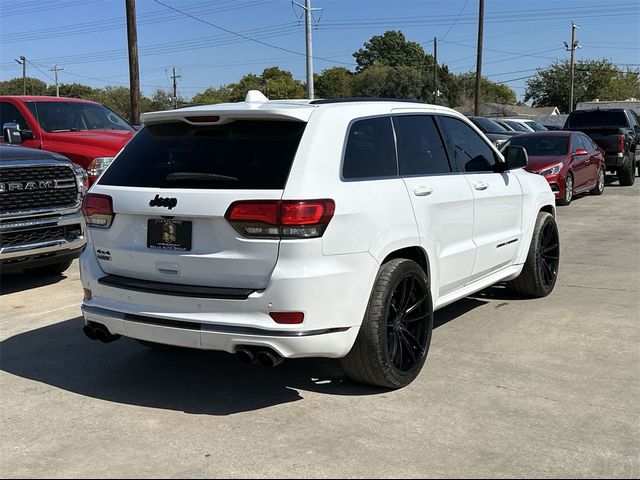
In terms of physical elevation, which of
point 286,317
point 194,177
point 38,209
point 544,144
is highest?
point 544,144

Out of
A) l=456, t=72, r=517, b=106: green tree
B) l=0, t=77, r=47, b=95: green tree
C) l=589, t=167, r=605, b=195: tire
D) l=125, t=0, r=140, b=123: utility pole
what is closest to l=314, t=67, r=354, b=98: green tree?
l=456, t=72, r=517, b=106: green tree

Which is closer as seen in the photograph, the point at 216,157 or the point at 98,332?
the point at 216,157

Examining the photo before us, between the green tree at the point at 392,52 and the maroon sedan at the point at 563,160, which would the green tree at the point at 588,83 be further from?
the maroon sedan at the point at 563,160

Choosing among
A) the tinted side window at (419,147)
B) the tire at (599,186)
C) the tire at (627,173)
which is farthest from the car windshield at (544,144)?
the tinted side window at (419,147)

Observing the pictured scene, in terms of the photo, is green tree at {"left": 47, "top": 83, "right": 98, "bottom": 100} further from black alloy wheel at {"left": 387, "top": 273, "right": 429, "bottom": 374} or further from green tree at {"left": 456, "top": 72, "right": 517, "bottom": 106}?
black alloy wheel at {"left": 387, "top": 273, "right": 429, "bottom": 374}

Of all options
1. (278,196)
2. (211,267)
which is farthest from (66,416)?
(278,196)

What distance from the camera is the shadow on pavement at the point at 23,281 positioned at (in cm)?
741

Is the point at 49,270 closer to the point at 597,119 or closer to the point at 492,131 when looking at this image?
the point at 597,119

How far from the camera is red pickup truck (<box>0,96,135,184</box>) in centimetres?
905

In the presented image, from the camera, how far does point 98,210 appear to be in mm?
4262

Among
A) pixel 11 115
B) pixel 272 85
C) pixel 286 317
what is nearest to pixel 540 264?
pixel 286 317

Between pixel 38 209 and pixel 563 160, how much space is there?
10.7 m

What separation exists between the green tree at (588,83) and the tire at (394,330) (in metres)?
96.0

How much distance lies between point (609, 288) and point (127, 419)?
5149 mm
